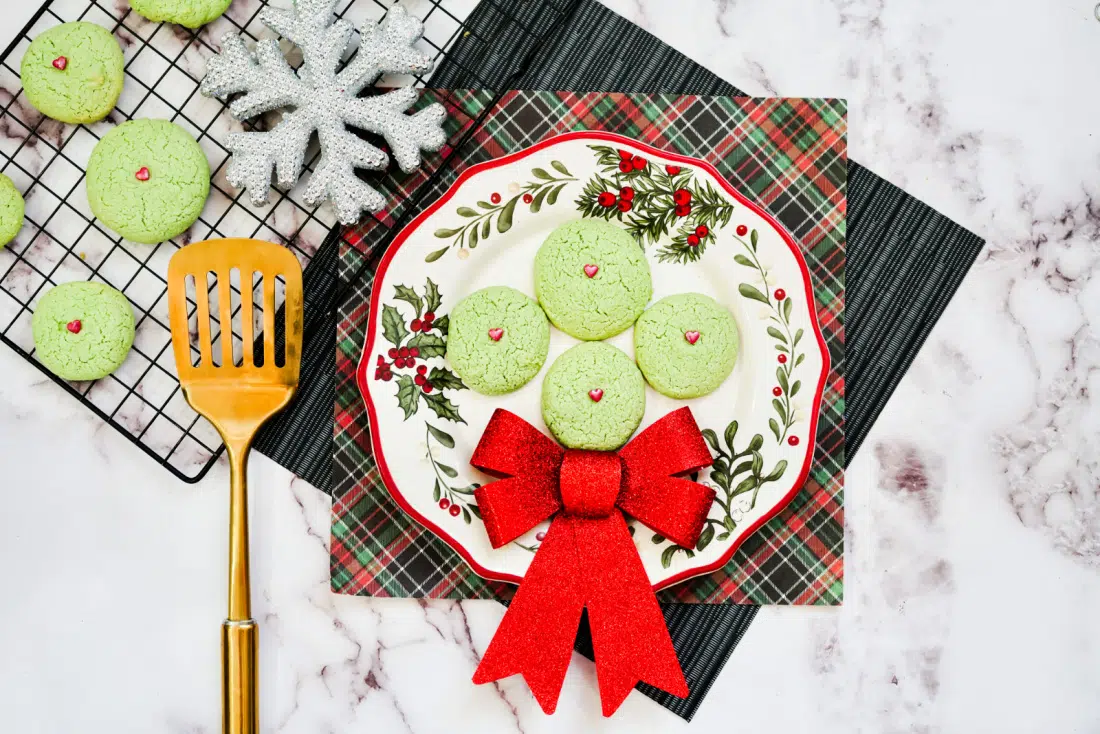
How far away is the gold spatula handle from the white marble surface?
9 cm

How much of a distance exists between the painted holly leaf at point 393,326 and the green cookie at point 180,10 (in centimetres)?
44

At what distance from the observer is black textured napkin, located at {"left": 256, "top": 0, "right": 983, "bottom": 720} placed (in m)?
1.13

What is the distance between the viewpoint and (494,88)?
3.69 feet

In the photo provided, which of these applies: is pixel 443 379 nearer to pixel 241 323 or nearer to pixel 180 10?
pixel 241 323

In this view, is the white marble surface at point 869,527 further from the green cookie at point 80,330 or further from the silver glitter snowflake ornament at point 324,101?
the silver glitter snowflake ornament at point 324,101

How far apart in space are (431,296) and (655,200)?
1.03ft

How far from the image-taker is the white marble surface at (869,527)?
1137 millimetres

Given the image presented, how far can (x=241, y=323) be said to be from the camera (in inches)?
42.6

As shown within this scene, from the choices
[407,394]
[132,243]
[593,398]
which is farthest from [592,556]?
[132,243]

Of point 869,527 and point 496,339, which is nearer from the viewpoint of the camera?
point 496,339

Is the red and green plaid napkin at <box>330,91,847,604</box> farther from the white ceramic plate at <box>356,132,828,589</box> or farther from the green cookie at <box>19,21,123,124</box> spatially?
the green cookie at <box>19,21,123,124</box>

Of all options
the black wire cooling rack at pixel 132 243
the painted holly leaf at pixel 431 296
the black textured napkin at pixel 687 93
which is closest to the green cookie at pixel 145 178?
the black wire cooling rack at pixel 132 243

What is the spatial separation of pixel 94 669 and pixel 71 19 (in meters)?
0.86

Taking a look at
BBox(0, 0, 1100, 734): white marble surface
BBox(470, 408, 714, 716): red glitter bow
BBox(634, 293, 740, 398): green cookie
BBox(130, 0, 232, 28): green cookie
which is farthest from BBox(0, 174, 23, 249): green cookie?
BBox(634, 293, 740, 398): green cookie
